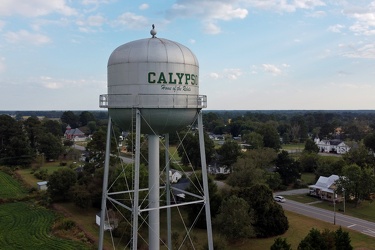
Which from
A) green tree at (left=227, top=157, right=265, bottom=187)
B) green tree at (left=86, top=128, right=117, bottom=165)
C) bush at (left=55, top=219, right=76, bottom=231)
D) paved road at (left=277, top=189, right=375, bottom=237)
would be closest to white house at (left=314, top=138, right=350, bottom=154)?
paved road at (left=277, top=189, right=375, bottom=237)

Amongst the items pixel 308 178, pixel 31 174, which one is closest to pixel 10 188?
pixel 31 174

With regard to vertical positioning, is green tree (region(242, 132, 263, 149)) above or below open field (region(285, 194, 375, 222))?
above

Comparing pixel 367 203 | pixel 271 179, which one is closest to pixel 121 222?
pixel 271 179

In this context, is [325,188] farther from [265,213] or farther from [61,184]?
[61,184]

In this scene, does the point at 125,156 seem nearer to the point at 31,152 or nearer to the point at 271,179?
the point at 31,152

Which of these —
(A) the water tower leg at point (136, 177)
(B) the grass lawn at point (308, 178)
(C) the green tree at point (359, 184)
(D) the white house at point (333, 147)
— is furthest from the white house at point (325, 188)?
(D) the white house at point (333, 147)

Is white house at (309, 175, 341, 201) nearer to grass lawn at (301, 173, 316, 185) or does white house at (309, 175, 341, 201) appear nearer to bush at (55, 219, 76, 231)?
grass lawn at (301, 173, 316, 185)

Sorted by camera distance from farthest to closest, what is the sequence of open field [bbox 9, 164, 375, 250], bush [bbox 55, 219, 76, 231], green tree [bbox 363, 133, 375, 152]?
green tree [bbox 363, 133, 375, 152], bush [bbox 55, 219, 76, 231], open field [bbox 9, 164, 375, 250]
